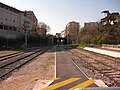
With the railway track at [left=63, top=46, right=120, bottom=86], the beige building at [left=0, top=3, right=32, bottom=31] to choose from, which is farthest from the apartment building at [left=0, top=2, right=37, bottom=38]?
the railway track at [left=63, top=46, right=120, bottom=86]

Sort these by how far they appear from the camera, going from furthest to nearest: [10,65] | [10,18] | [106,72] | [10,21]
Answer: [10,18] < [10,21] < [10,65] < [106,72]

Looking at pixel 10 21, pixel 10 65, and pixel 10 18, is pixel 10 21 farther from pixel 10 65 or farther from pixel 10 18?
pixel 10 65

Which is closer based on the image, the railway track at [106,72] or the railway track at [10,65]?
the railway track at [106,72]

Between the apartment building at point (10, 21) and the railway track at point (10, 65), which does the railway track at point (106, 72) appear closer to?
the railway track at point (10, 65)

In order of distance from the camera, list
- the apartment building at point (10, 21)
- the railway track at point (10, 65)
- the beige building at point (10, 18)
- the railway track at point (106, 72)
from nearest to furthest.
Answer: the railway track at point (106, 72) → the railway track at point (10, 65) → the apartment building at point (10, 21) → the beige building at point (10, 18)

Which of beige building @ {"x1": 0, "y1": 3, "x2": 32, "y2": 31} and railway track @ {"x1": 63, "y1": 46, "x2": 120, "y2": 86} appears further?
beige building @ {"x1": 0, "y1": 3, "x2": 32, "y2": 31}

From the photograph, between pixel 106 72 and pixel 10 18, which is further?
pixel 10 18

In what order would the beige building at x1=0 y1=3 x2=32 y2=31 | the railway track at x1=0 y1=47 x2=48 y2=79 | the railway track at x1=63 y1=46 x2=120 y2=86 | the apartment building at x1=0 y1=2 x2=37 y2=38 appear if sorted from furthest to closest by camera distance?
1. the beige building at x1=0 y1=3 x2=32 y2=31
2. the apartment building at x1=0 y1=2 x2=37 y2=38
3. the railway track at x1=0 y1=47 x2=48 y2=79
4. the railway track at x1=63 y1=46 x2=120 y2=86

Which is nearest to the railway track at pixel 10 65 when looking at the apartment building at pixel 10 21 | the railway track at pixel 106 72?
the railway track at pixel 106 72

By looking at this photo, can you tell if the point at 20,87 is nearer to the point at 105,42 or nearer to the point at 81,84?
the point at 81,84

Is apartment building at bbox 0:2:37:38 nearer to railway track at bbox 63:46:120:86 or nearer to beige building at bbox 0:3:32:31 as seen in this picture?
beige building at bbox 0:3:32:31

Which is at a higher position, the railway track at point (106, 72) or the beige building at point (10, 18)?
the beige building at point (10, 18)

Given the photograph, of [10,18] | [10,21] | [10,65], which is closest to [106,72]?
[10,65]

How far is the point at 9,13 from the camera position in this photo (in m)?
90.1
